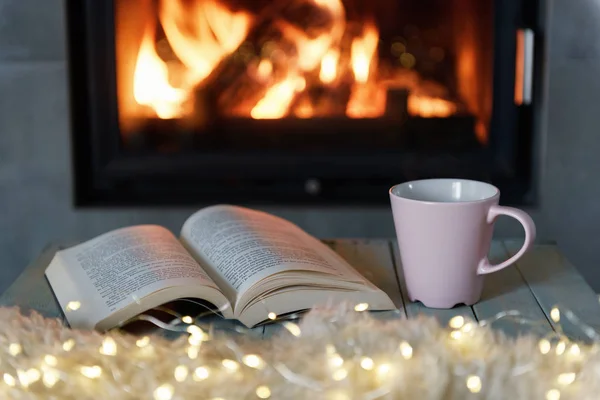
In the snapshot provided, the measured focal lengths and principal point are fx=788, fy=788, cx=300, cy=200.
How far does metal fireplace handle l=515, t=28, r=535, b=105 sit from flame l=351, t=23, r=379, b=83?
0.76 feet

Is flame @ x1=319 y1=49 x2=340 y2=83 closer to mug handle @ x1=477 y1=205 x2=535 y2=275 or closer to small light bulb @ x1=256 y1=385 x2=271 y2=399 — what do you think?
mug handle @ x1=477 y1=205 x2=535 y2=275

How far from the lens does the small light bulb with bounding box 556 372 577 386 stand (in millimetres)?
590

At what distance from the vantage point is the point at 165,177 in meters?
1.33

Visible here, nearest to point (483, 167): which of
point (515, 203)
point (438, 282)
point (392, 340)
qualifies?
point (515, 203)

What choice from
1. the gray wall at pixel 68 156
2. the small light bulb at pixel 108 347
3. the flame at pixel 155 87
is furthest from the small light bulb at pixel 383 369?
the flame at pixel 155 87

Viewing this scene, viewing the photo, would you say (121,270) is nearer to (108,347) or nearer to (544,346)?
(108,347)

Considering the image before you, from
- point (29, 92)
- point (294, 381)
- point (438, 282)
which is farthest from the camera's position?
point (29, 92)

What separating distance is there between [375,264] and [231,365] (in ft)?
0.98

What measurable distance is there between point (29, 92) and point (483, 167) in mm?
753

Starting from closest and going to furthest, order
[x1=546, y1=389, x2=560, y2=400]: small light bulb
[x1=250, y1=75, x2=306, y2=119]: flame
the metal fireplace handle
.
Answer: [x1=546, y1=389, x2=560, y2=400]: small light bulb < the metal fireplace handle < [x1=250, y1=75, x2=306, y2=119]: flame

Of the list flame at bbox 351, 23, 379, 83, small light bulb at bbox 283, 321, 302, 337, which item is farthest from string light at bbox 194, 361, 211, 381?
flame at bbox 351, 23, 379, 83

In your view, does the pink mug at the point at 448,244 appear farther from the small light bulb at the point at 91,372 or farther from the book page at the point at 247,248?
the small light bulb at the point at 91,372

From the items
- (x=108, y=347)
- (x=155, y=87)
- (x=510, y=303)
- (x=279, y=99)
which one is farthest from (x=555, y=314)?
(x=155, y=87)

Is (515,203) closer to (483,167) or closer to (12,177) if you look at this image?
(483,167)
